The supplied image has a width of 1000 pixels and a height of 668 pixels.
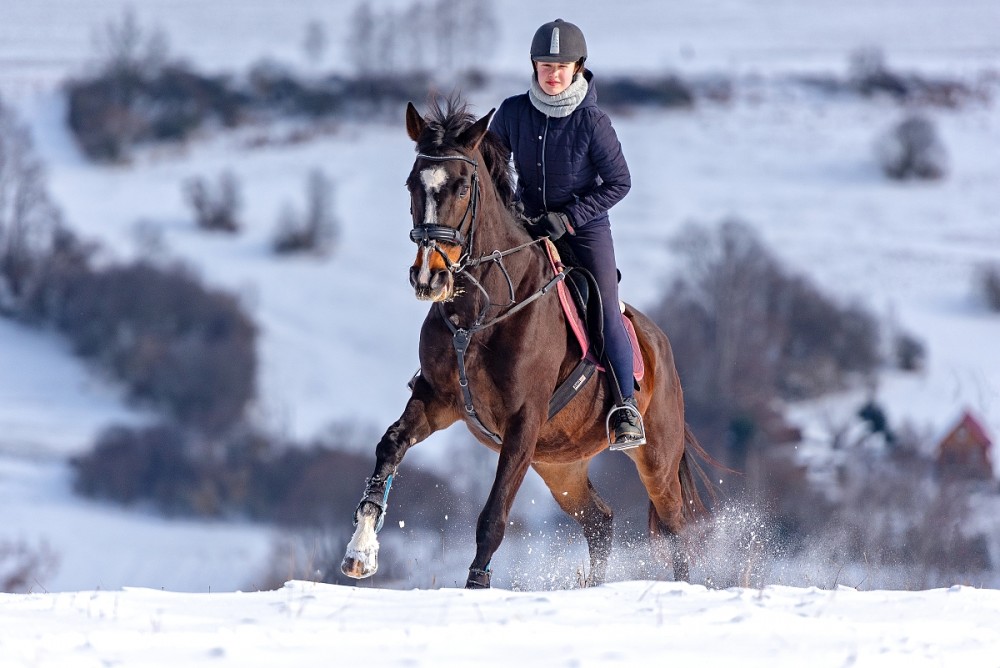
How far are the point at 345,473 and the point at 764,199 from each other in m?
32.0

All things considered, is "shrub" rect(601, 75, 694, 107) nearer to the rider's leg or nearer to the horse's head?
the rider's leg

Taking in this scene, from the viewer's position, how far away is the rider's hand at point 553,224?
8.08m

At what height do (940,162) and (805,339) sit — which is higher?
(940,162)

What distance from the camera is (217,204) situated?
76062 millimetres

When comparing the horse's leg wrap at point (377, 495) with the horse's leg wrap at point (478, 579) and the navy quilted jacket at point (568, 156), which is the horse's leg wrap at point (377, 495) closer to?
the horse's leg wrap at point (478, 579)

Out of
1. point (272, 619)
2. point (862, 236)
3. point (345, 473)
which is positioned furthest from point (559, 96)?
point (862, 236)

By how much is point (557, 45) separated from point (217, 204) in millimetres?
70646

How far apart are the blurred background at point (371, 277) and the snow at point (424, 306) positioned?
252 mm

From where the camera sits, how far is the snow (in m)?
5.90

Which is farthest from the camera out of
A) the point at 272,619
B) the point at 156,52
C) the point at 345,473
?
the point at 156,52

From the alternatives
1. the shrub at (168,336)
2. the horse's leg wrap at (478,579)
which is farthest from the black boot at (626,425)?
the shrub at (168,336)

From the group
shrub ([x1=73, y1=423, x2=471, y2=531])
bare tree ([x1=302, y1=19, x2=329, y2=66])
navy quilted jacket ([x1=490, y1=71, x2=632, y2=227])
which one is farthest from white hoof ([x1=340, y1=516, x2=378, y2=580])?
bare tree ([x1=302, y1=19, x2=329, y2=66])

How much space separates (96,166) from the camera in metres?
83.0

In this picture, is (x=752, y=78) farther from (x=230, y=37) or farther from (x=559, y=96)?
(x=559, y=96)
